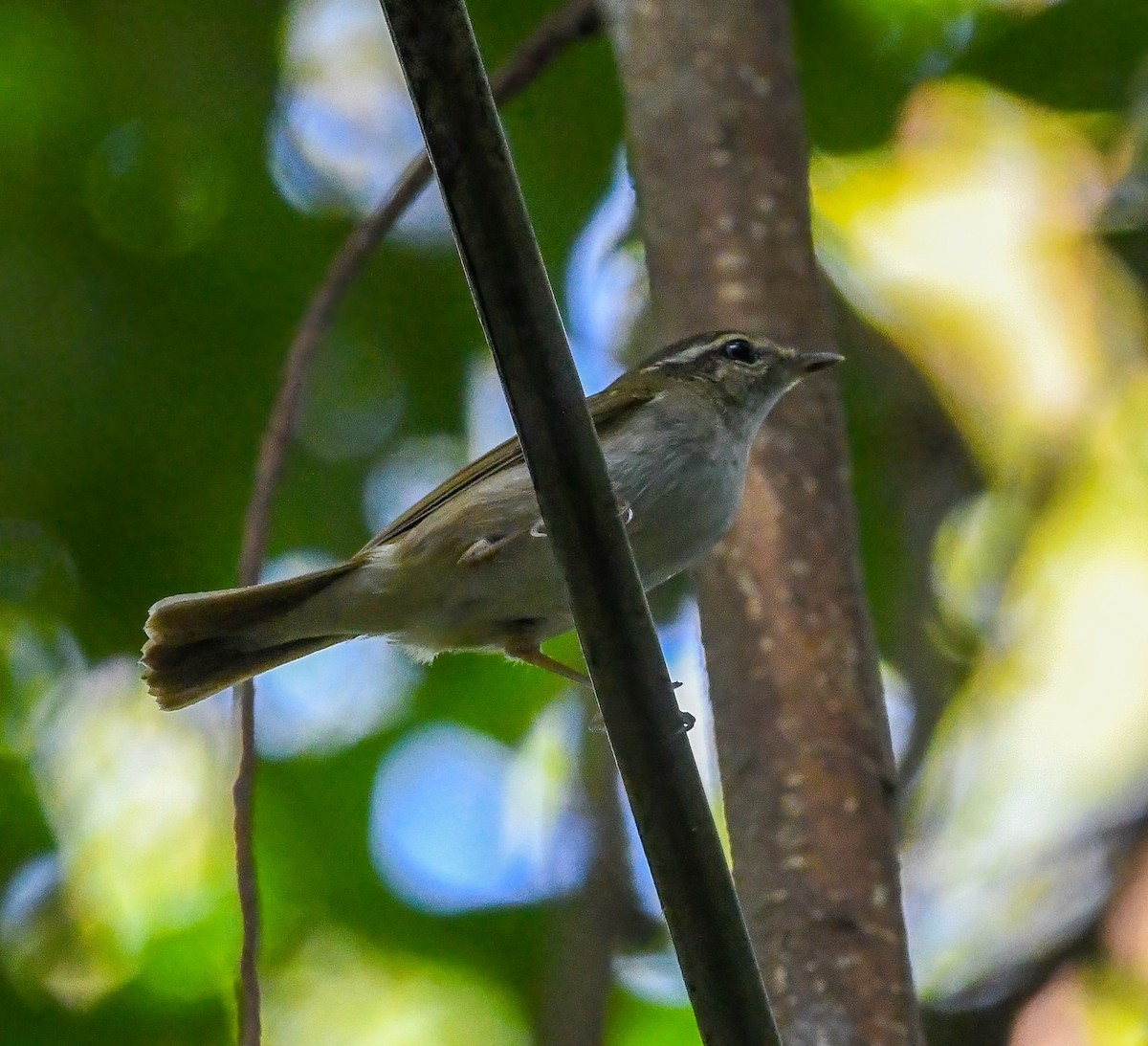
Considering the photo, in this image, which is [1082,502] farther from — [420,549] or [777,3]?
[420,549]

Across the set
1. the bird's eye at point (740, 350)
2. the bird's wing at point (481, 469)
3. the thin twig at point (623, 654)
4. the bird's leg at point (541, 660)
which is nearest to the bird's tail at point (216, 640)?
the bird's wing at point (481, 469)

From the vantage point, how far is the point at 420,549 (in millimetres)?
3955


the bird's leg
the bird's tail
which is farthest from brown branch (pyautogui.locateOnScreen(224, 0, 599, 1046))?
the bird's leg

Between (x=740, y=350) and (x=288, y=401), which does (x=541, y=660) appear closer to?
(x=288, y=401)

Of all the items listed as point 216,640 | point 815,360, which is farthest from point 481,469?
point 815,360

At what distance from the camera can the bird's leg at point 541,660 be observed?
396cm

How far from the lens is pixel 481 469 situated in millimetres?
4133

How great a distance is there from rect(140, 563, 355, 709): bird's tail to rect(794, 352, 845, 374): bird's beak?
4.62 feet

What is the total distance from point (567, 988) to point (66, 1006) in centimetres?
207

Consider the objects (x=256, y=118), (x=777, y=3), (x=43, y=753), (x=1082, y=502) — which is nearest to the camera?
(x=777, y=3)

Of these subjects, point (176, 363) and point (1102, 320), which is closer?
point (176, 363)

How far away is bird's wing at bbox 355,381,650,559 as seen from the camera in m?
4.09

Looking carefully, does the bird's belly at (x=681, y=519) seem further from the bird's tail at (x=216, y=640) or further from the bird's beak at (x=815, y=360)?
the bird's tail at (x=216, y=640)

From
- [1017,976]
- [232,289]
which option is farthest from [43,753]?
[1017,976]
